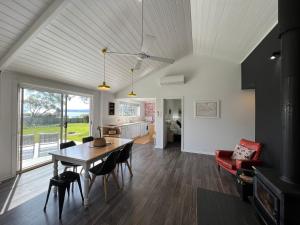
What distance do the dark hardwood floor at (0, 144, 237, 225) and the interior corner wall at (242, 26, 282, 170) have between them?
3.37 feet

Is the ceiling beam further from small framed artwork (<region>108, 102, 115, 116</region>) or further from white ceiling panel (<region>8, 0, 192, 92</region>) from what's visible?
small framed artwork (<region>108, 102, 115, 116</region>)

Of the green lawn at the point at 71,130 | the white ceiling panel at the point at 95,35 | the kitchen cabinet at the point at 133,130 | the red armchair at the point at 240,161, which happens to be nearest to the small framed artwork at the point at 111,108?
the kitchen cabinet at the point at 133,130

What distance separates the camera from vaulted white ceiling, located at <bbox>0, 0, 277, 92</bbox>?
2115 millimetres

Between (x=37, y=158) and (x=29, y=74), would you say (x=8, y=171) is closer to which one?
(x=37, y=158)

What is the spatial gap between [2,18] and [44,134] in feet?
9.36

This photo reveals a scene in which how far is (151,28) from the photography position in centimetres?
327

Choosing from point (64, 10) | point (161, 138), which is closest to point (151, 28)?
point (64, 10)

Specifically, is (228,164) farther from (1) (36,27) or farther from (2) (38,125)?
(2) (38,125)

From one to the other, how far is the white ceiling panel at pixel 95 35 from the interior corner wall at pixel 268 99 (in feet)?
5.68

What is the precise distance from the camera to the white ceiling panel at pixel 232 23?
225 centimetres

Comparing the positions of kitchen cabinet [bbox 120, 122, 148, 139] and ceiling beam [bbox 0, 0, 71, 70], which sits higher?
ceiling beam [bbox 0, 0, 71, 70]

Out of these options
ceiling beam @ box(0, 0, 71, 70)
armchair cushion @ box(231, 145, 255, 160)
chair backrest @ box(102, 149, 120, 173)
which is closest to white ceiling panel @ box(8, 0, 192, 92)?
ceiling beam @ box(0, 0, 71, 70)

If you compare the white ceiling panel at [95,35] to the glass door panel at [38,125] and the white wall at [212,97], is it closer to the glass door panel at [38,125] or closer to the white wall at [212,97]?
the glass door panel at [38,125]

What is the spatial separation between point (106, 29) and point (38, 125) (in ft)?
9.84
